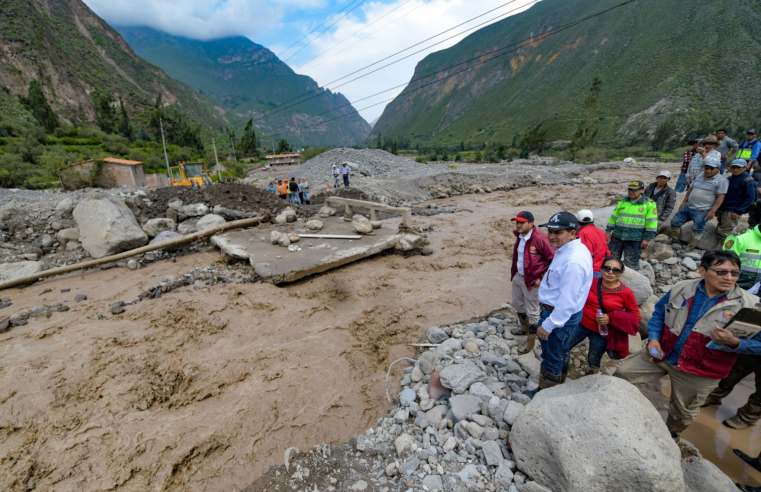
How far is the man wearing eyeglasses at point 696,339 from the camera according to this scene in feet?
6.98

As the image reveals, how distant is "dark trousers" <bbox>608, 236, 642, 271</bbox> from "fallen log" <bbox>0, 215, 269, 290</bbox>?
887cm

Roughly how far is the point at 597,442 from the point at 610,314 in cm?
110

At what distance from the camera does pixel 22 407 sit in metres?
3.24

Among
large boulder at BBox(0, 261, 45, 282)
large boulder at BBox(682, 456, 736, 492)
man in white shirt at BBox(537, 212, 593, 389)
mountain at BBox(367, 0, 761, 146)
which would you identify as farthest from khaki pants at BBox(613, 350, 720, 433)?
mountain at BBox(367, 0, 761, 146)

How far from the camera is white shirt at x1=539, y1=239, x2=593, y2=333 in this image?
2.35 metres

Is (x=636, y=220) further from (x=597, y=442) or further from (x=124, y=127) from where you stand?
(x=124, y=127)

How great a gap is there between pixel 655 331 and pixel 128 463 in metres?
4.87

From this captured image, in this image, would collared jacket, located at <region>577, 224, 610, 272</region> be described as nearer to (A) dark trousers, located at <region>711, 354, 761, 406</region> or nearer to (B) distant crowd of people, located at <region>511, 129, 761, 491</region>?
(B) distant crowd of people, located at <region>511, 129, 761, 491</region>

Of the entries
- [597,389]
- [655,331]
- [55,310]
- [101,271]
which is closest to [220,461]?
[597,389]

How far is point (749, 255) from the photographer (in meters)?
2.97

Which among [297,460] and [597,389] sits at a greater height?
[597,389]

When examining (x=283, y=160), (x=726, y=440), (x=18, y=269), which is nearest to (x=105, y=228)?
(x=18, y=269)

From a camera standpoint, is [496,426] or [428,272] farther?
[428,272]

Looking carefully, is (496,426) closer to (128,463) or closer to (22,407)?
(128,463)
